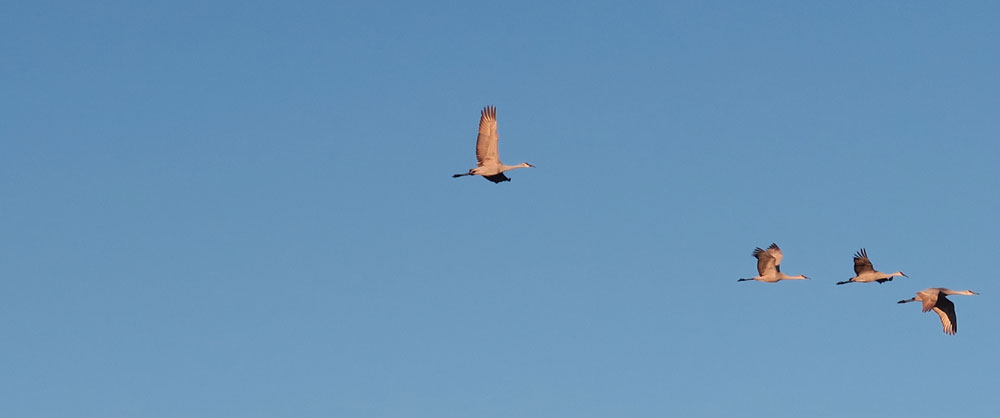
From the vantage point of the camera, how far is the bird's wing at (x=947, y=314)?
72000 millimetres

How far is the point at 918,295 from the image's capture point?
70875 millimetres

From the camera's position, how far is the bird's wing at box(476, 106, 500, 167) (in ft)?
227

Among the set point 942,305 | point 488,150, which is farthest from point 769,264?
point 488,150

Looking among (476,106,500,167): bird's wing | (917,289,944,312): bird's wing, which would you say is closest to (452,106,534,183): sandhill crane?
(476,106,500,167): bird's wing

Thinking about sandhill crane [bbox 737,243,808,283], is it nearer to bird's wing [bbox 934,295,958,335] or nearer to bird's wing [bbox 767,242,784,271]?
bird's wing [bbox 767,242,784,271]

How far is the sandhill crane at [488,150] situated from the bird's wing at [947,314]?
19.9 meters

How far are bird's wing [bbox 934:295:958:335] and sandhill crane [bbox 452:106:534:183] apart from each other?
19869 millimetres

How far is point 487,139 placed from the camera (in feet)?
228

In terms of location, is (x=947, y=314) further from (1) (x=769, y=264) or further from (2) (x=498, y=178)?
(2) (x=498, y=178)

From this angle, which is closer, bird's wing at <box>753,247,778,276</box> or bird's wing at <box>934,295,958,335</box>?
bird's wing at <box>934,295,958,335</box>

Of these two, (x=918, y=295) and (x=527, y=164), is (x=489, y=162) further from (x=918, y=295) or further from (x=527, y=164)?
(x=918, y=295)

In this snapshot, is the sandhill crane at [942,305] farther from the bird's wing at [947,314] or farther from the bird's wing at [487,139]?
the bird's wing at [487,139]

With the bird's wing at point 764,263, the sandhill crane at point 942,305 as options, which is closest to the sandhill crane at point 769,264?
the bird's wing at point 764,263

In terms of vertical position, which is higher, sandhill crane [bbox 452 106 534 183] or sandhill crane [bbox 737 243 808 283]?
sandhill crane [bbox 452 106 534 183]
